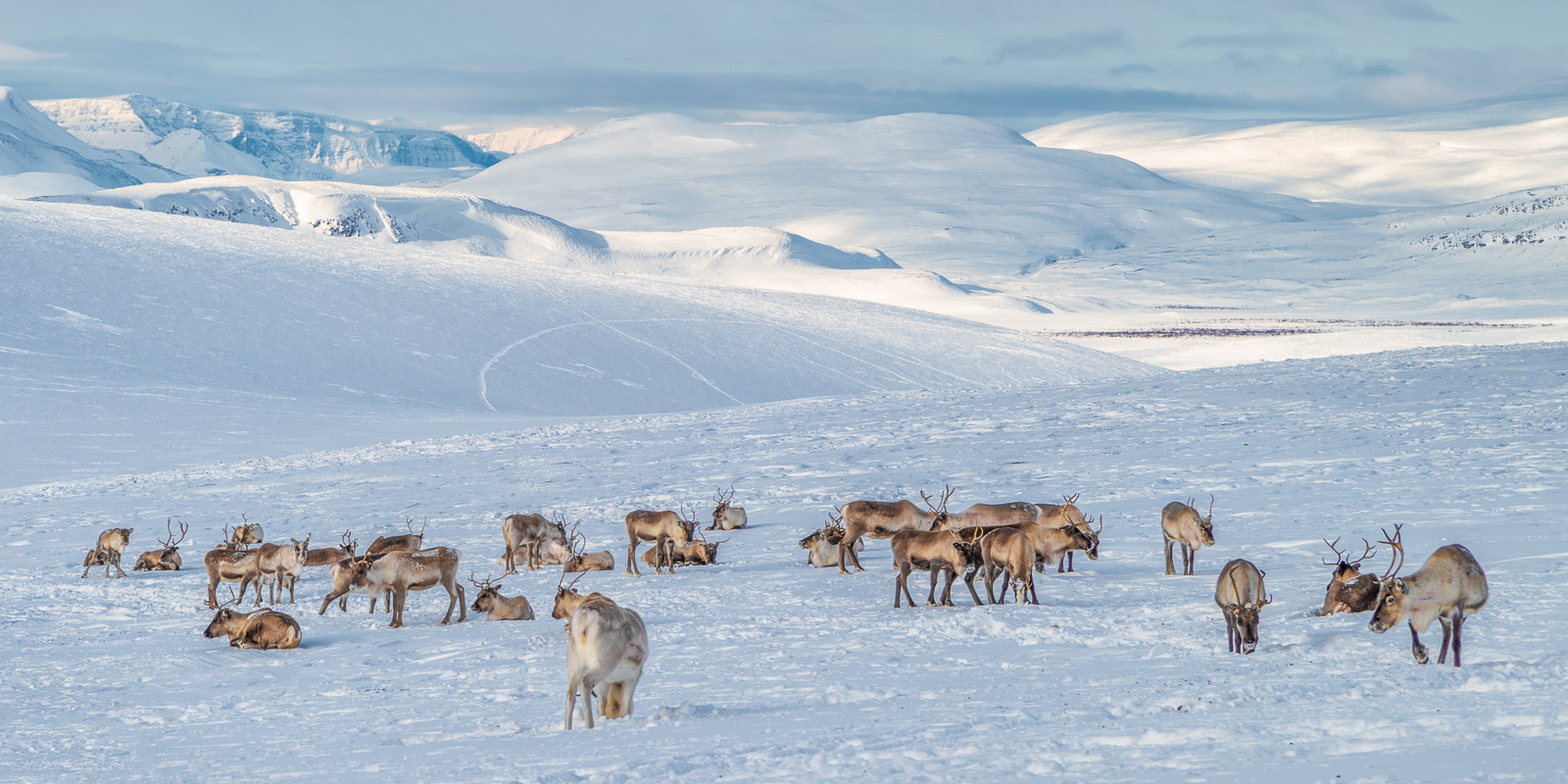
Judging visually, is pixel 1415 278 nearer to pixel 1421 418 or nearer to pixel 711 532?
pixel 1421 418

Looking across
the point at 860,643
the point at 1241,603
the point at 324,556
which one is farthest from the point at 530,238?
the point at 1241,603

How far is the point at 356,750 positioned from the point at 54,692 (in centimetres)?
337

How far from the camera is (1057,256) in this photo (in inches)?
7421

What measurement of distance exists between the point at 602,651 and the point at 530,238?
135204 mm

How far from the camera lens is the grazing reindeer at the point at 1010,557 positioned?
436 inches

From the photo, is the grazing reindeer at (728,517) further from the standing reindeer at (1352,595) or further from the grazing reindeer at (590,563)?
the standing reindeer at (1352,595)

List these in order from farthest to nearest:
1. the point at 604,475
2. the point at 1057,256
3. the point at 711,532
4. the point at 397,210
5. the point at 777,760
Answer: the point at 1057,256 < the point at 397,210 < the point at 604,475 < the point at 711,532 < the point at 777,760

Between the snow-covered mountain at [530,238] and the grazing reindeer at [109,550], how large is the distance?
110 meters

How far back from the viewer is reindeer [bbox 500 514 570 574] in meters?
14.8

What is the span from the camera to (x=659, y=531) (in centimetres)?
1429

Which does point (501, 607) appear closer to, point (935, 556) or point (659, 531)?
point (659, 531)

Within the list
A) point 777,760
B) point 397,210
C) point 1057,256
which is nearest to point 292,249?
point 777,760

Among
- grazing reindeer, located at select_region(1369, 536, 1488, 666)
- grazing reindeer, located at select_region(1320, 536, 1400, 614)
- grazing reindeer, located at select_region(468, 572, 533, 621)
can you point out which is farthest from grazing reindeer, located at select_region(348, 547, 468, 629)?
grazing reindeer, located at select_region(1369, 536, 1488, 666)

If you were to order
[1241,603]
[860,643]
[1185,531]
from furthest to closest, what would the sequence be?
[1185,531]
[860,643]
[1241,603]
